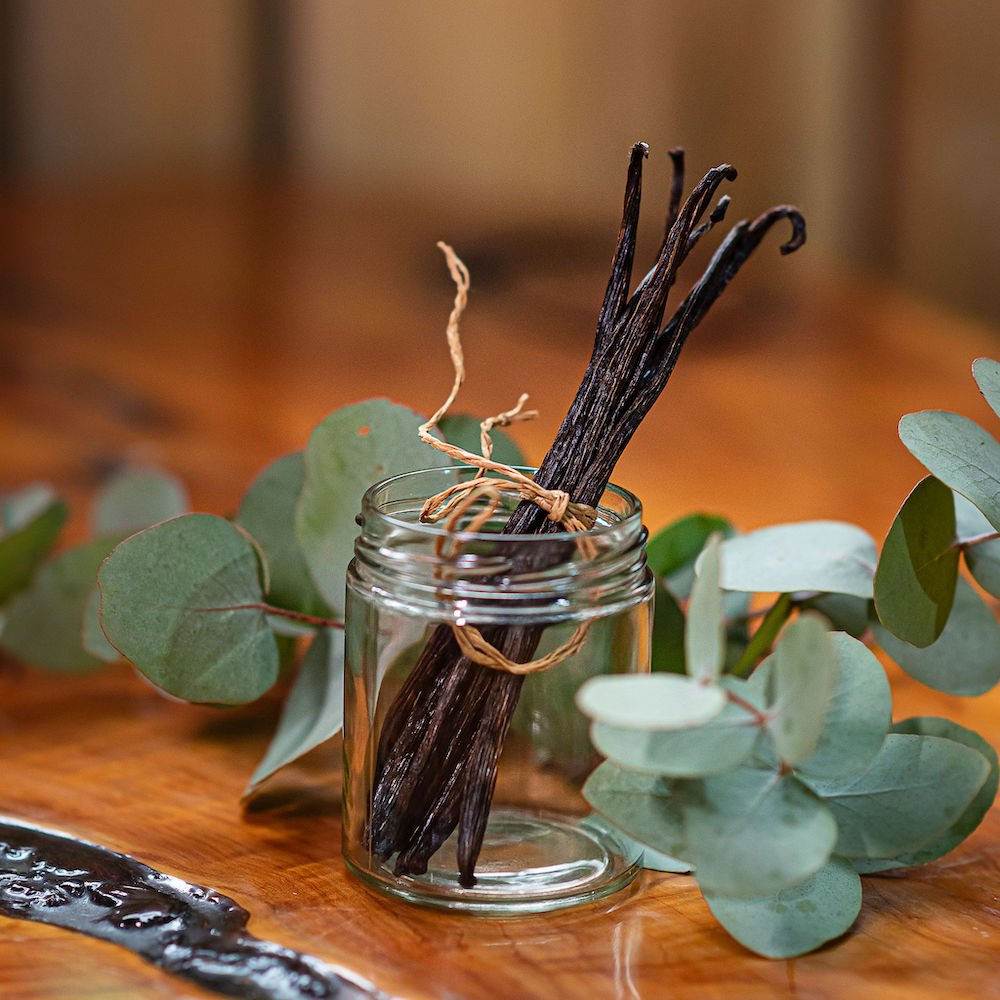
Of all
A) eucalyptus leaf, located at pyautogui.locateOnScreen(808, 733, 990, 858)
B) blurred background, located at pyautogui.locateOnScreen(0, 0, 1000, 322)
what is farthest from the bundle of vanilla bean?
blurred background, located at pyautogui.locateOnScreen(0, 0, 1000, 322)

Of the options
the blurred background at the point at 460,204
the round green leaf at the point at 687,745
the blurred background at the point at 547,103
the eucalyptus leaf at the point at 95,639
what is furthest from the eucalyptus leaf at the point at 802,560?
the blurred background at the point at 547,103

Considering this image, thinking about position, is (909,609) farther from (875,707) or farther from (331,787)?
(331,787)

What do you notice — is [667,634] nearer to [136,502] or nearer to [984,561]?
[984,561]

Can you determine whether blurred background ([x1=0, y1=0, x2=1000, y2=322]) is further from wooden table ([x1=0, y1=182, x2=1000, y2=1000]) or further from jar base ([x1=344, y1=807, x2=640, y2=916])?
jar base ([x1=344, y1=807, x2=640, y2=916])

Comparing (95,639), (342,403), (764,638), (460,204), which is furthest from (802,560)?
(460,204)

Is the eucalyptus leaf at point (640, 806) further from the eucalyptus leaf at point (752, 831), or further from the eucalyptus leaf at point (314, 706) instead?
A: the eucalyptus leaf at point (314, 706)

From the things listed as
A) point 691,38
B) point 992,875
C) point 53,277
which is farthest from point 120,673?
point 691,38
